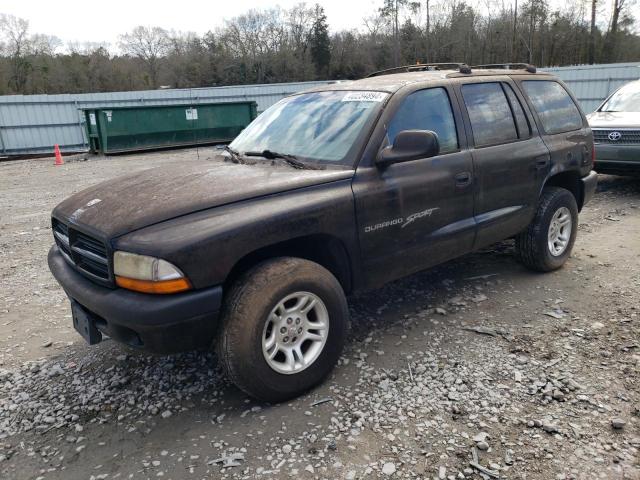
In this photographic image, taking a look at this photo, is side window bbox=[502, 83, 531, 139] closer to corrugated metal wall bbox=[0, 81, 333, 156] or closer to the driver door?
the driver door

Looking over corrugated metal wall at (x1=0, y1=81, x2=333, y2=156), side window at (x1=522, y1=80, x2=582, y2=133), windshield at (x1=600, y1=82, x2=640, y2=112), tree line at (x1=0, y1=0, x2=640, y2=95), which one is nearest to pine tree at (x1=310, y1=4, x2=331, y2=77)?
tree line at (x1=0, y1=0, x2=640, y2=95)

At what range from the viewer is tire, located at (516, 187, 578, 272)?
448 centimetres

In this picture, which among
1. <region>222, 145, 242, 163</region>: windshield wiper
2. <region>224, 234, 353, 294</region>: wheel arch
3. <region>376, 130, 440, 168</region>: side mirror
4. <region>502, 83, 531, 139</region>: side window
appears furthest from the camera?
<region>502, 83, 531, 139</region>: side window

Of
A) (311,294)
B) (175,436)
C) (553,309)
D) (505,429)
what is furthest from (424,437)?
(553,309)

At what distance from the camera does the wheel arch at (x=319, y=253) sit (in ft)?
9.53

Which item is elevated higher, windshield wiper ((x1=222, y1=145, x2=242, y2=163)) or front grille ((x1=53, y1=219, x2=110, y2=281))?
windshield wiper ((x1=222, y1=145, x2=242, y2=163))

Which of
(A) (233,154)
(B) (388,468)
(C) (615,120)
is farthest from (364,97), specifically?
(C) (615,120)

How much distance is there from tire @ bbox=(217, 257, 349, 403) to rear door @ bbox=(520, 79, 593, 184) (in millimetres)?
2709

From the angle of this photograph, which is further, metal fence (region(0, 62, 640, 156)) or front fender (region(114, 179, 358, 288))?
metal fence (region(0, 62, 640, 156))

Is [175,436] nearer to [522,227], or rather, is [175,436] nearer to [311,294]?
[311,294]

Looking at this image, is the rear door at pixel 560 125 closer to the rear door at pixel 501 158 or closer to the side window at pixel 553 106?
the side window at pixel 553 106

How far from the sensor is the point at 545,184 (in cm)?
464

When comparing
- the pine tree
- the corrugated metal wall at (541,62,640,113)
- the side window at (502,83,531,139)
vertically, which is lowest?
the side window at (502,83,531,139)

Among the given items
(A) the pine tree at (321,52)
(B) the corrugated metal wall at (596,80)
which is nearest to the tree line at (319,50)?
(A) the pine tree at (321,52)
